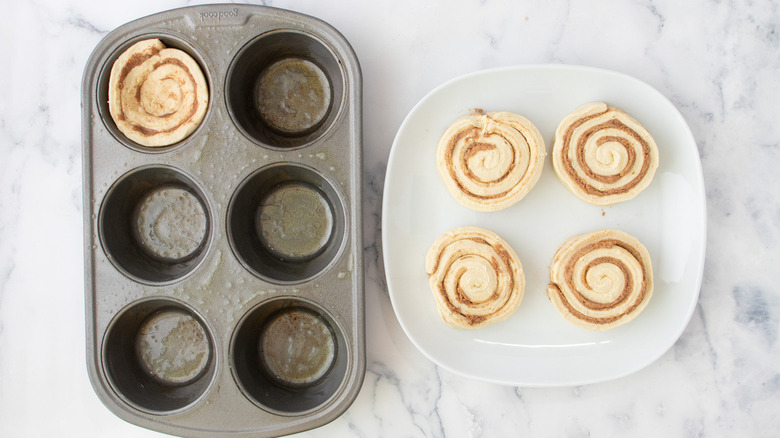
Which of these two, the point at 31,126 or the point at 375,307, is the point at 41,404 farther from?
the point at 375,307

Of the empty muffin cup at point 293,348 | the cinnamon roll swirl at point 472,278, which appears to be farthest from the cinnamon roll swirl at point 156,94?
the cinnamon roll swirl at point 472,278

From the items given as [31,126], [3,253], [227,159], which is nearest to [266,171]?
[227,159]

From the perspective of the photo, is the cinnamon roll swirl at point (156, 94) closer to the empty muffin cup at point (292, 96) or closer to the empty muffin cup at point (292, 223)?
the empty muffin cup at point (292, 96)

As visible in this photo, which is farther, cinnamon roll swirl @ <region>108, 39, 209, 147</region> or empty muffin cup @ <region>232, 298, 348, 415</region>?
empty muffin cup @ <region>232, 298, 348, 415</region>

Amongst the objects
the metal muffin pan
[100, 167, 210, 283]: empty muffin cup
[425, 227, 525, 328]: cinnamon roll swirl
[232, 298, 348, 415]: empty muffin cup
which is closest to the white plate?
[425, 227, 525, 328]: cinnamon roll swirl

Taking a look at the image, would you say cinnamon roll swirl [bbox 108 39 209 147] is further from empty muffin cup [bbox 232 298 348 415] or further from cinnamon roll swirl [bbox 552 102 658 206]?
cinnamon roll swirl [bbox 552 102 658 206]

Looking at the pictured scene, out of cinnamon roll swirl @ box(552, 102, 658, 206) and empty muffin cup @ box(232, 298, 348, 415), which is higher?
cinnamon roll swirl @ box(552, 102, 658, 206)
